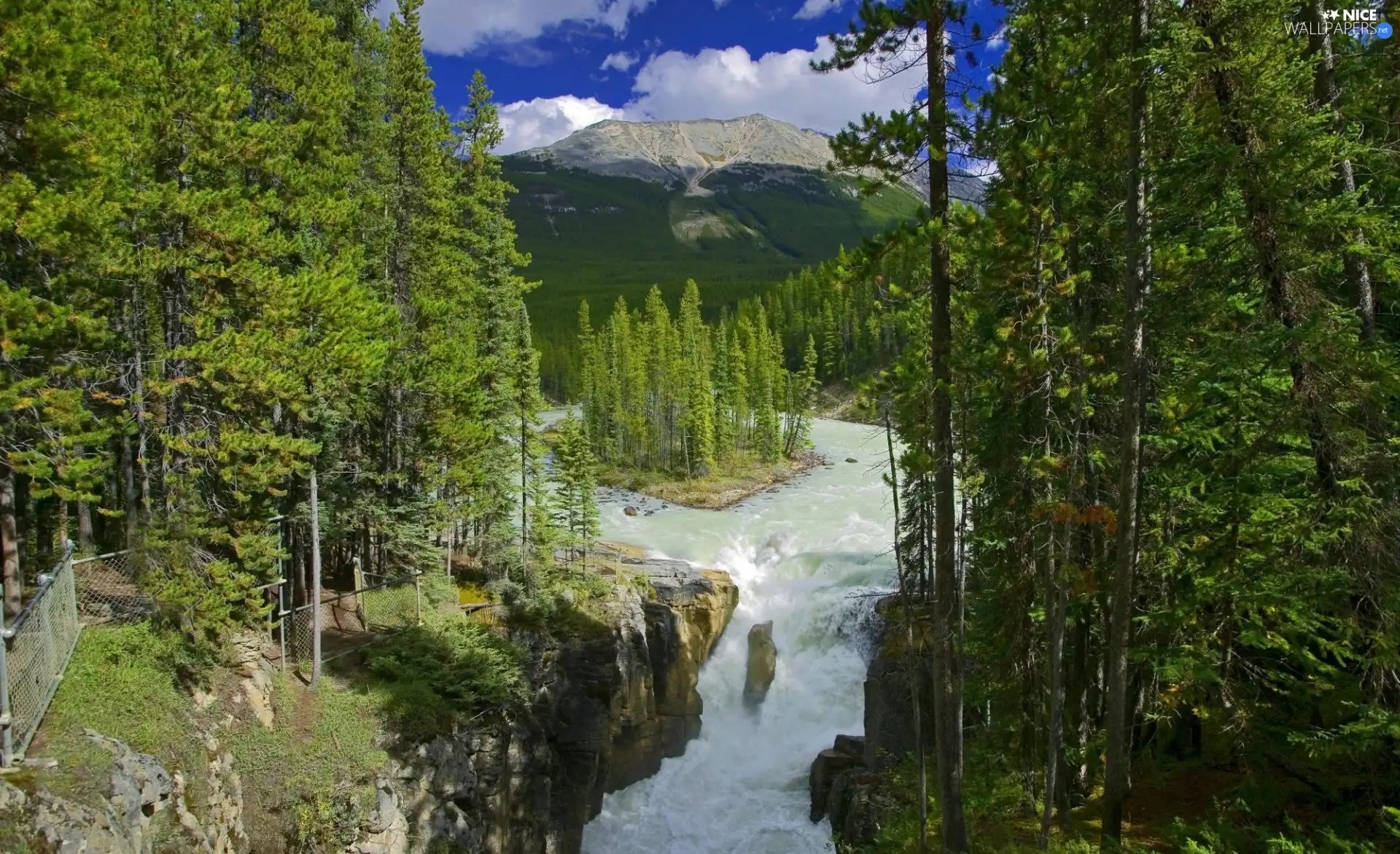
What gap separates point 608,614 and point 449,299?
11791mm

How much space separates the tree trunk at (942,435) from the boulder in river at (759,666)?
69.4 feet

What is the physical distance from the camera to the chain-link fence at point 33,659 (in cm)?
901

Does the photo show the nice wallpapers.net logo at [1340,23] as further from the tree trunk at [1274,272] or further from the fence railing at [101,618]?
the fence railing at [101,618]

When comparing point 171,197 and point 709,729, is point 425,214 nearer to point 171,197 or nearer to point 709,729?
point 171,197

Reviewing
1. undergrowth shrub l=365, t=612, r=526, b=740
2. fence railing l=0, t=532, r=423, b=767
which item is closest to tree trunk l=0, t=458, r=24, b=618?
fence railing l=0, t=532, r=423, b=767

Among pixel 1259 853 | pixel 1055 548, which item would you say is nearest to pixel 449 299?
pixel 1055 548

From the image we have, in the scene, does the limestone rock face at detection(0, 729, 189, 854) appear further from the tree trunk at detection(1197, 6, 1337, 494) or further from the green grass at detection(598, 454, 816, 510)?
the green grass at detection(598, 454, 816, 510)

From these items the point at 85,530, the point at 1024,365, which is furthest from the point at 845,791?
the point at 85,530

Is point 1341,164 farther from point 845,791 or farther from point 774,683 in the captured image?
point 774,683

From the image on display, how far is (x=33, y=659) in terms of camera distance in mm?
10125

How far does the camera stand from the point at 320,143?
710 inches

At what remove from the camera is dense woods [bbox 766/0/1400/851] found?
7.83 meters

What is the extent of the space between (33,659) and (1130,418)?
47.8 feet

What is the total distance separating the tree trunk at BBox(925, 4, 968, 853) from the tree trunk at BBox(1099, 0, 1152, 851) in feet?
6.25
